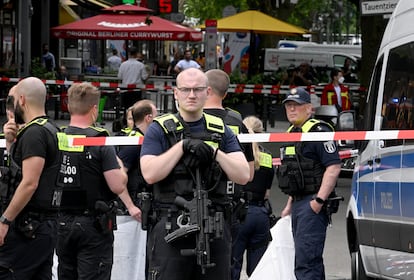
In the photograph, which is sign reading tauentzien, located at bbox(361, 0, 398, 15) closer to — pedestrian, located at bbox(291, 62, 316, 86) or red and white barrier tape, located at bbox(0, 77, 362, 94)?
red and white barrier tape, located at bbox(0, 77, 362, 94)

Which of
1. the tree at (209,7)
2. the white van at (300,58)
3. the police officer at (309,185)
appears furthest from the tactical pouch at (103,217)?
the tree at (209,7)

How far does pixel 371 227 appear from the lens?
809 centimetres

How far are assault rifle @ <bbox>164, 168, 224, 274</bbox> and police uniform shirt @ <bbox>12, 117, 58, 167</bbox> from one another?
40.1 inches

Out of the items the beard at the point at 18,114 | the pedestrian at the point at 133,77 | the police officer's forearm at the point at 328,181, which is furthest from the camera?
the pedestrian at the point at 133,77

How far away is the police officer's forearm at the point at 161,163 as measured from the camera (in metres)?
5.89

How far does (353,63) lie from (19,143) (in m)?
34.8

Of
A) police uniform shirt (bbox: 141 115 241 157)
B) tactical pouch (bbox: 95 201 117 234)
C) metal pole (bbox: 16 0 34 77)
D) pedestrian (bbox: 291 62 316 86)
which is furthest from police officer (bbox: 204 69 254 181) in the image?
pedestrian (bbox: 291 62 316 86)

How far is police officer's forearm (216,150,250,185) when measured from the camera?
5.98 m

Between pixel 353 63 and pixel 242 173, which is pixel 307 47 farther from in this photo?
pixel 242 173

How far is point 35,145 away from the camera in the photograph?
6.47m

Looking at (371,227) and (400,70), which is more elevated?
(400,70)

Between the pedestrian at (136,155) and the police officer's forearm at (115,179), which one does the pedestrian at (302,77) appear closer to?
the pedestrian at (136,155)

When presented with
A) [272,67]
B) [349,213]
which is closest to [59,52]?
[272,67]

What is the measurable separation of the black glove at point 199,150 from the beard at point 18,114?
130 centimetres
